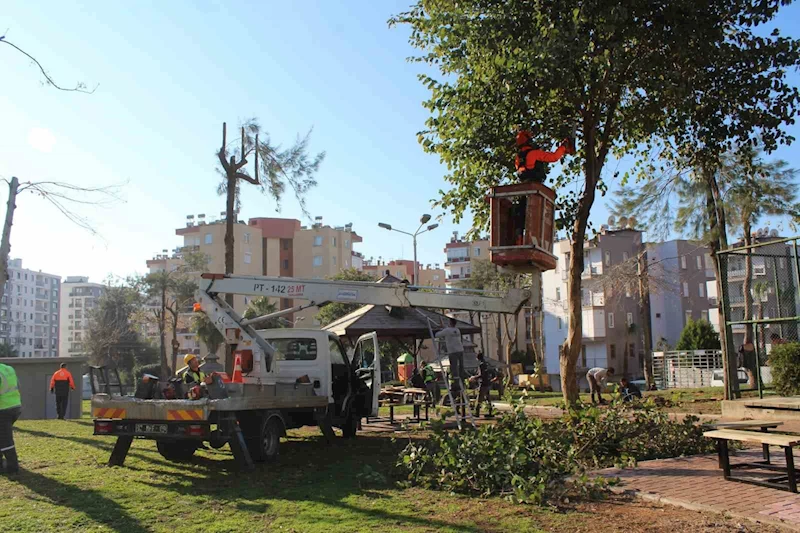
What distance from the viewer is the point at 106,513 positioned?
24.4 ft

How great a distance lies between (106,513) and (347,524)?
103 inches

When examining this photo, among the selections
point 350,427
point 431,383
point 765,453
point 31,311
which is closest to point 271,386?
point 350,427

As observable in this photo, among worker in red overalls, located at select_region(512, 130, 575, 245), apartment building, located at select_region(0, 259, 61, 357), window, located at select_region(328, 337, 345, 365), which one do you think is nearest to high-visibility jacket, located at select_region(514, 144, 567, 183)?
worker in red overalls, located at select_region(512, 130, 575, 245)

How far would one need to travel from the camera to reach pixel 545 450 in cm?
865

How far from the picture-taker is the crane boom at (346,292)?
11773mm

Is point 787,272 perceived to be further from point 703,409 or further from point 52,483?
point 52,483

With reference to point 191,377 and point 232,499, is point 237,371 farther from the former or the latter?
point 232,499

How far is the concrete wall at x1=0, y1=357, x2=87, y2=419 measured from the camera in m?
22.0

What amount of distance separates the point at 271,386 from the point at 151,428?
2.04 metres

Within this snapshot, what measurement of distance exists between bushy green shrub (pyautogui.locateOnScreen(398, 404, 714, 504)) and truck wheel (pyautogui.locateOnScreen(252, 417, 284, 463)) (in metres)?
2.25

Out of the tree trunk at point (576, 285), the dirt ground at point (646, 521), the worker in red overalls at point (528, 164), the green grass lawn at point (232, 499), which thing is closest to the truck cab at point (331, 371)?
the green grass lawn at point (232, 499)

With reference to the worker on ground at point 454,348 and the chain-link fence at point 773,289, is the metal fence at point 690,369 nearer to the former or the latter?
the chain-link fence at point 773,289

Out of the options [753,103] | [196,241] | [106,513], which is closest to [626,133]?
[753,103]

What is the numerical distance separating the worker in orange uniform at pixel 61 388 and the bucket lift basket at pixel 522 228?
50.8 feet
